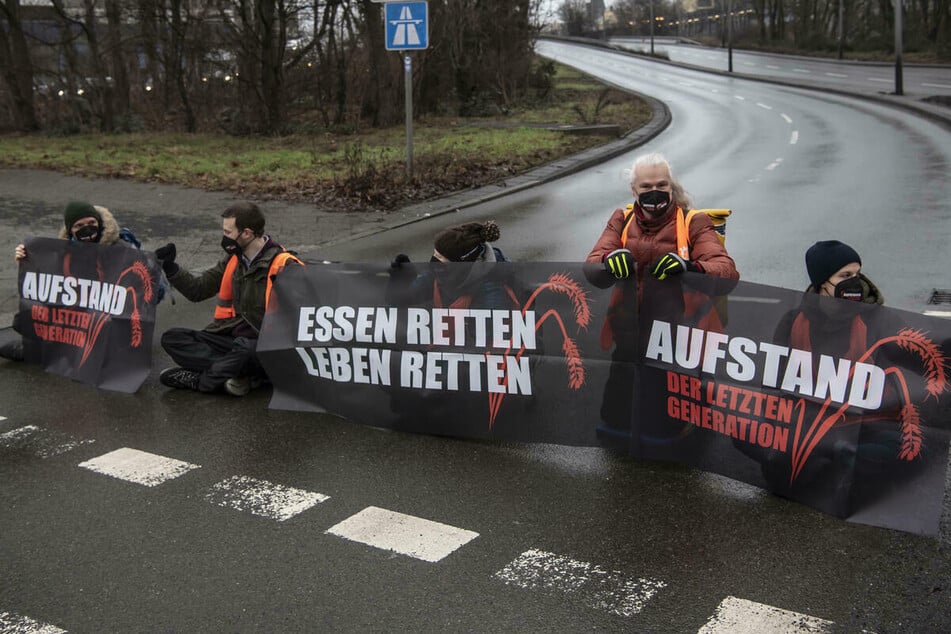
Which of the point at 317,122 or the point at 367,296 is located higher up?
the point at 317,122

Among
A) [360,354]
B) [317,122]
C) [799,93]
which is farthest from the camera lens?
[799,93]

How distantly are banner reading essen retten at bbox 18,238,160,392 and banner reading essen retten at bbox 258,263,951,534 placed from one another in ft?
3.76

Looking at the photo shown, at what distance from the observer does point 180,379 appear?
6.73 m

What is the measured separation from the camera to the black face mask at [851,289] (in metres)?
4.61

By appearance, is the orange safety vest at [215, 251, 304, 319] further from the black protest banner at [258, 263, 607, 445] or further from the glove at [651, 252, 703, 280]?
the glove at [651, 252, 703, 280]

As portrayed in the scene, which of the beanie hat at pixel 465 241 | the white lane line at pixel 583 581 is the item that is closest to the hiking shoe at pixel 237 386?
the beanie hat at pixel 465 241

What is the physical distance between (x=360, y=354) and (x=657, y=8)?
126 meters

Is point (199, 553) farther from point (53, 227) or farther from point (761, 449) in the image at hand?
point (53, 227)

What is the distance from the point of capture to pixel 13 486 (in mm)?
5137

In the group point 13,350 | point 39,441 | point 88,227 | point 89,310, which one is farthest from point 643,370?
point 13,350

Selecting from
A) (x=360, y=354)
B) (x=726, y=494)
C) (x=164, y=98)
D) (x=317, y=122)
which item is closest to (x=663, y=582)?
(x=726, y=494)

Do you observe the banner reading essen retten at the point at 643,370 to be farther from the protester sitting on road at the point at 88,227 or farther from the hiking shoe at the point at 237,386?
the protester sitting on road at the point at 88,227

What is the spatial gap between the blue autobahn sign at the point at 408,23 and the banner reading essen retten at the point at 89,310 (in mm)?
8596

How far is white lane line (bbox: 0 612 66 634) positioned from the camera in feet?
12.1
